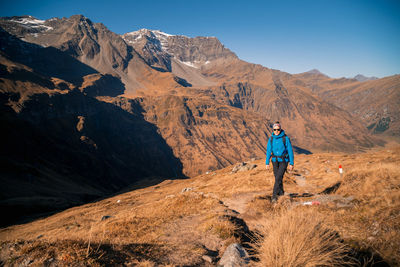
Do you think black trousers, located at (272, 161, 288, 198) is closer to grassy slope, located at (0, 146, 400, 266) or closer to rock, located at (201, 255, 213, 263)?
grassy slope, located at (0, 146, 400, 266)

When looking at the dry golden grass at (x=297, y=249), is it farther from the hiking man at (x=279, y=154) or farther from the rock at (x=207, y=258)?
the hiking man at (x=279, y=154)

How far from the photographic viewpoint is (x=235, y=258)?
429cm

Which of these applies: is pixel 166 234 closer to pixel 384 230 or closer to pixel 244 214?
pixel 244 214

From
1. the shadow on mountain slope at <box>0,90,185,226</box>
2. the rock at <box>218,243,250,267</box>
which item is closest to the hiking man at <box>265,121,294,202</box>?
the rock at <box>218,243,250,267</box>

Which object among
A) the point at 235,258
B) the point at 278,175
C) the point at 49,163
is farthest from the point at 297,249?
the point at 49,163

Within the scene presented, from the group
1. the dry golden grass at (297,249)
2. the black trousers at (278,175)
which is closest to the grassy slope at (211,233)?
the dry golden grass at (297,249)

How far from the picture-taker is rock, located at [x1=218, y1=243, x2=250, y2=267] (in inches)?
163

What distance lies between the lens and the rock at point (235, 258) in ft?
13.5

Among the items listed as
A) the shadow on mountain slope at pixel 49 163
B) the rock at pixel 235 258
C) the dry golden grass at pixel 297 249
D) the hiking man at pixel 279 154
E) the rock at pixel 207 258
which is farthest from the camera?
the shadow on mountain slope at pixel 49 163

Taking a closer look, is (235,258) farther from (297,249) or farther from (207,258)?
(297,249)

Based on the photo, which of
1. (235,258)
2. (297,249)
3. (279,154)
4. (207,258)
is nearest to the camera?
(297,249)

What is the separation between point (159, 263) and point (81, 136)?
202494 millimetres

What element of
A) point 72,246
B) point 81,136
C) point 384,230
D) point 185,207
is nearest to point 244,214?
point 185,207

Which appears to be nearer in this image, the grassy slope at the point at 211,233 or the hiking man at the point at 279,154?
the grassy slope at the point at 211,233
